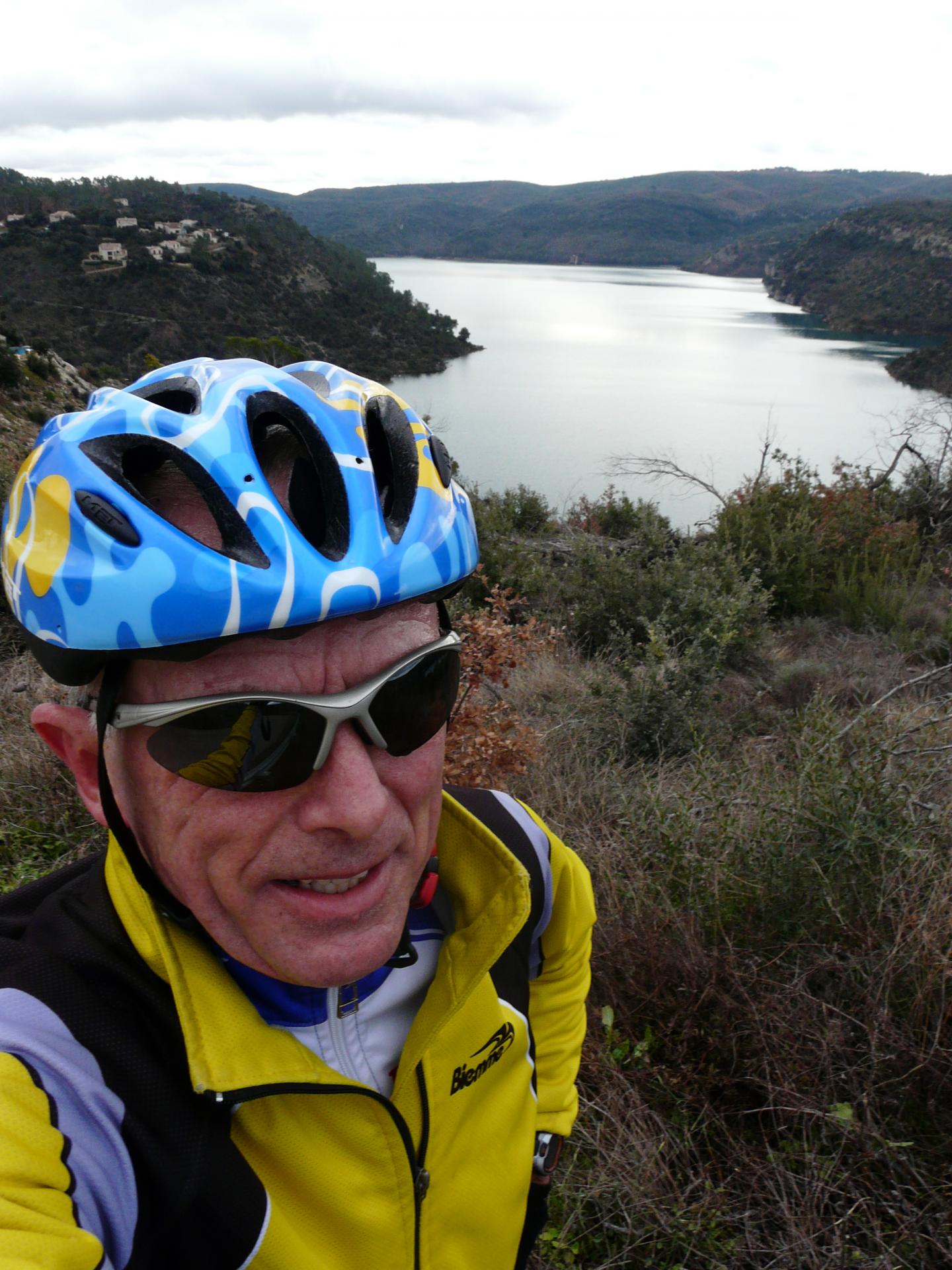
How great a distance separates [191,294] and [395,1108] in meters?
47.1

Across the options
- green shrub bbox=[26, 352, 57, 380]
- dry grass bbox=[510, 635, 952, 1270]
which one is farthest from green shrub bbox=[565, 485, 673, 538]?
green shrub bbox=[26, 352, 57, 380]

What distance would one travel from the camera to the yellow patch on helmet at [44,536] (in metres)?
0.95

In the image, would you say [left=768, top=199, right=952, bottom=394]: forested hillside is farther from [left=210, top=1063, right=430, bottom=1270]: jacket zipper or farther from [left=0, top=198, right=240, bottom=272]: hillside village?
[left=0, top=198, right=240, bottom=272]: hillside village

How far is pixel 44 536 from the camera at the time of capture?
968 millimetres

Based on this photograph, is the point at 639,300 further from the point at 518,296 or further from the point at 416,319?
the point at 416,319

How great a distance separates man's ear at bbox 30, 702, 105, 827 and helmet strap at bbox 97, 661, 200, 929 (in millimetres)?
66

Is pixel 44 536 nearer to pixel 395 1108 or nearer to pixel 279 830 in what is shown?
pixel 279 830

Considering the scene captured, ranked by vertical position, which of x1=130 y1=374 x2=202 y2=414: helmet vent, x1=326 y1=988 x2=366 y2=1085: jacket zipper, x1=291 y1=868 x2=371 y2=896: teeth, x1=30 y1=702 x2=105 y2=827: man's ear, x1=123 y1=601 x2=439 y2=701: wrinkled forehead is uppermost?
x1=130 y1=374 x2=202 y2=414: helmet vent

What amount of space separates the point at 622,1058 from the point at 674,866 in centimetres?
71

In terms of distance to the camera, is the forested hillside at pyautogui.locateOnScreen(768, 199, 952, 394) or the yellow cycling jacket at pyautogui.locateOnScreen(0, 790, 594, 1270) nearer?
the yellow cycling jacket at pyautogui.locateOnScreen(0, 790, 594, 1270)

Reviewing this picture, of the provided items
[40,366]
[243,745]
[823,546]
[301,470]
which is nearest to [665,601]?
[823,546]

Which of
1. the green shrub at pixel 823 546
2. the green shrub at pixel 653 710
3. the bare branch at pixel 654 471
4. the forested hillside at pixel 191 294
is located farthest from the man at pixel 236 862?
the forested hillside at pixel 191 294

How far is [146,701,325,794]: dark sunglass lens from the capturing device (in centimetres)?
89

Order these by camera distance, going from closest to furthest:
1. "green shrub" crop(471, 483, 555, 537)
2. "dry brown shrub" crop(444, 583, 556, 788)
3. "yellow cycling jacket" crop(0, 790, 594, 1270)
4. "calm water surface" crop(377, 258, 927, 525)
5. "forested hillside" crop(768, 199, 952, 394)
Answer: "yellow cycling jacket" crop(0, 790, 594, 1270)
"dry brown shrub" crop(444, 583, 556, 788)
"green shrub" crop(471, 483, 555, 537)
"calm water surface" crop(377, 258, 927, 525)
"forested hillside" crop(768, 199, 952, 394)
